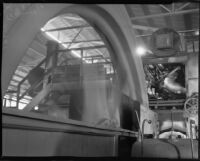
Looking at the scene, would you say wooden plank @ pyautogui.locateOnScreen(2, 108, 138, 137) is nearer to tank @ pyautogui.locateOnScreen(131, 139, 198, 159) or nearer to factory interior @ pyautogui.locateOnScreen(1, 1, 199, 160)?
factory interior @ pyautogui.locateOnScreen(1, 1, 199, 160)

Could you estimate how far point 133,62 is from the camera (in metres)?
1.63

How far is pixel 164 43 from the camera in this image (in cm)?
119

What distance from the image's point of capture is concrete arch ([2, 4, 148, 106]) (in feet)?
2.67

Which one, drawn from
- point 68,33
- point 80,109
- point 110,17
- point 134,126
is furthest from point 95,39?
point 134,126

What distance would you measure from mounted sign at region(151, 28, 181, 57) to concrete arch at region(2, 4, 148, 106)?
20cm

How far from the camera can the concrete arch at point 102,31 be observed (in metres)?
0.81

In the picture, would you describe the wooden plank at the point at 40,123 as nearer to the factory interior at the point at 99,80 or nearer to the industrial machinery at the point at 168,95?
the factory interior at the point at 99,80

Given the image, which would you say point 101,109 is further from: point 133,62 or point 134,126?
point 133,62

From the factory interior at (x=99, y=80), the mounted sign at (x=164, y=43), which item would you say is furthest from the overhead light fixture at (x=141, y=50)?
the mounted sign at (x=164, y=43)

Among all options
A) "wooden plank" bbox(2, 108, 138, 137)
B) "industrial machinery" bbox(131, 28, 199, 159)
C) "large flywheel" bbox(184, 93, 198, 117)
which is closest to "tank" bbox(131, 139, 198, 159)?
"industrial machinery" bbox(131, 28, 199, 159)

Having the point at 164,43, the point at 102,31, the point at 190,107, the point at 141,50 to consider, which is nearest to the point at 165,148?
the point at 190,107

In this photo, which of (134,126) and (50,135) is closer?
(50,135)

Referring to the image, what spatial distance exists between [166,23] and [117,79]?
76cm

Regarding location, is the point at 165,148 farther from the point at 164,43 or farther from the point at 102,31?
the point at 102,31
